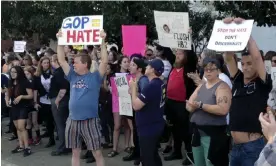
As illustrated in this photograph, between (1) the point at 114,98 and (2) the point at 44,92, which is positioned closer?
(1) the point at 114,98

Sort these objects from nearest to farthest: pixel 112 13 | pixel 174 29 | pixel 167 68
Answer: pixel 174 29 < pixel 167 68 < pixel 112 13

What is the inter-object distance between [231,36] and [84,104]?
2.44m

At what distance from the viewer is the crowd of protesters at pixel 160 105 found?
13.0 feet

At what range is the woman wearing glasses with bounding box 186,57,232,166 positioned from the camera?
4523 millimetres

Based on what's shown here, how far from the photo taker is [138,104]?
536 cm

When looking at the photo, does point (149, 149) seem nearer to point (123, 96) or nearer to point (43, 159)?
point (123, 96)

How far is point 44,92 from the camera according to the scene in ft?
27.3

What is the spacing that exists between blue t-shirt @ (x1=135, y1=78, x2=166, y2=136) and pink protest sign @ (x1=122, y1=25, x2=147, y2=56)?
186 cm

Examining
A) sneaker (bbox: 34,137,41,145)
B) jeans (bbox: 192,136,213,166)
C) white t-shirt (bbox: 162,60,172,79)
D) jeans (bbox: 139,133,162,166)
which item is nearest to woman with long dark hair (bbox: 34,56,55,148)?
sneaker (bbox: 34,137,41,145)

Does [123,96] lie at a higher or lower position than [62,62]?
lower

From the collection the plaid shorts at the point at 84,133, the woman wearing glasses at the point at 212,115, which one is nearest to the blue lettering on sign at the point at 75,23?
the plaid shorts at the point at 84,133

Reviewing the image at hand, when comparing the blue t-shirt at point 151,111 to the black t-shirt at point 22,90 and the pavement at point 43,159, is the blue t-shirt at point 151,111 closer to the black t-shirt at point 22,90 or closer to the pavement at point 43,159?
the pavement at point 43,159

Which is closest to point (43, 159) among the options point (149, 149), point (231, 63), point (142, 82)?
point (149, 149)

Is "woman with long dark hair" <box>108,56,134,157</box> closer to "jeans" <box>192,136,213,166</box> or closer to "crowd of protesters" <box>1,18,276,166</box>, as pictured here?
"crowd of protesters" <box>1,18,276,166</box>
